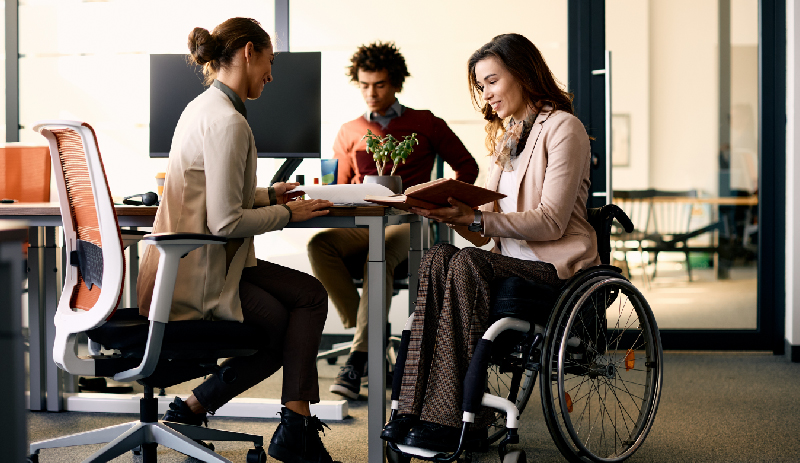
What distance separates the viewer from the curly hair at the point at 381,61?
10.3 feet

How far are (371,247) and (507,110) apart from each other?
58 cm

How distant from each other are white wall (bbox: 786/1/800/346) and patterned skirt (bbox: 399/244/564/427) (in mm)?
2236

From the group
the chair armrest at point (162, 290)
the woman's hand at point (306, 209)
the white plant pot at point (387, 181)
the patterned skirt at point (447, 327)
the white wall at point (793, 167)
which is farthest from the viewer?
the white wall at point (793, 167)

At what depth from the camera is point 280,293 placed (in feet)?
6.38

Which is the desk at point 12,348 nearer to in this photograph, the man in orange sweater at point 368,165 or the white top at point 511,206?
the white top at point 511,206

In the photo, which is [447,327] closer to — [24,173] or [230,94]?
[230,94]

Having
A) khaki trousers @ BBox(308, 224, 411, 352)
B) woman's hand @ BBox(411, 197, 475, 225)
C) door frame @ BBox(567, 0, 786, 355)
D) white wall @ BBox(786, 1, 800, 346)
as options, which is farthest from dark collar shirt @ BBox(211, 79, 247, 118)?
white wall @ BBox(786, 1, 800, 346)

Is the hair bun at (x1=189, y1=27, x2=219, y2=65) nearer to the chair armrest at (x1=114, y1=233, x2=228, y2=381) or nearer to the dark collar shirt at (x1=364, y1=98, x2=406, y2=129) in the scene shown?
the chair armrest at (x1=114, y1=233, x2=228, y2=381)

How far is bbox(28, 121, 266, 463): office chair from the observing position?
161 cm

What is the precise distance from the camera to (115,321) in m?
1.75

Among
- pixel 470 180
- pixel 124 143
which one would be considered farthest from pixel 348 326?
pixel 124 143

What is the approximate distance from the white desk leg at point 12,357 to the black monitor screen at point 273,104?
1.78 metres

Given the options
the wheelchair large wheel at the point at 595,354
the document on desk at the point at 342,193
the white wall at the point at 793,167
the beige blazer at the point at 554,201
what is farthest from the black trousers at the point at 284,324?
the white wall at the point at 793,167

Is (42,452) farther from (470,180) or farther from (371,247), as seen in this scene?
(470,180)
